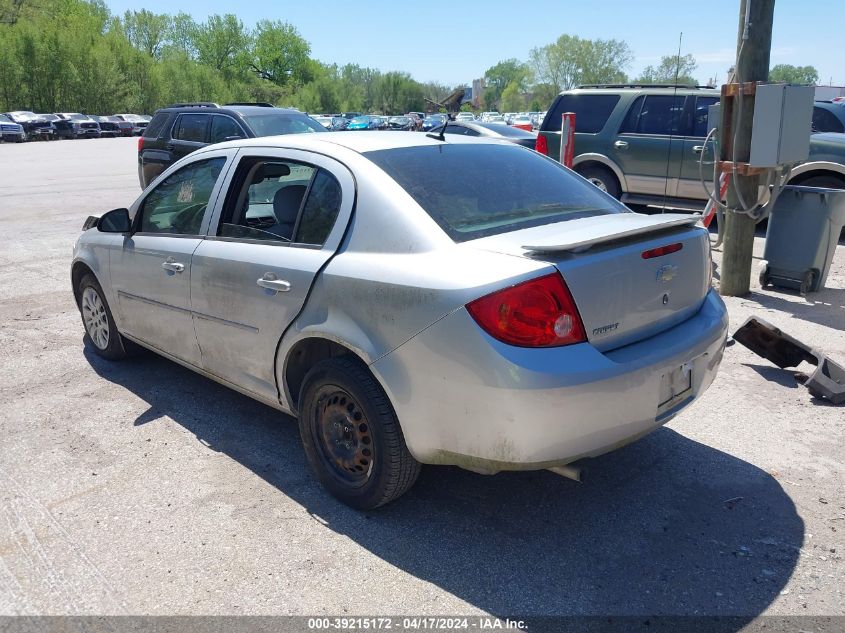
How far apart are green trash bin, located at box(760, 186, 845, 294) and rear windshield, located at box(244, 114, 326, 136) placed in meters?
7.25

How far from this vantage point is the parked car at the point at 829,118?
33.4 feet

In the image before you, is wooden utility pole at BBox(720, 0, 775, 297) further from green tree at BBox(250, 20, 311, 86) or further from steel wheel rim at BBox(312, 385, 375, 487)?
green tree at BBox(250, 20, 311, 86)

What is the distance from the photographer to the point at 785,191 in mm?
7188

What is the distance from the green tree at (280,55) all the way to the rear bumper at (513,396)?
116 metres

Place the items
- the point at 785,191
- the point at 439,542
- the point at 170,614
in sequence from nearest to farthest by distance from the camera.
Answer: the point at 170,614 < the point at 439,542 < the point at 785,191

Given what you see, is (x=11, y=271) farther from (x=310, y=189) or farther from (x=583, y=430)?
(x=583, y=430)

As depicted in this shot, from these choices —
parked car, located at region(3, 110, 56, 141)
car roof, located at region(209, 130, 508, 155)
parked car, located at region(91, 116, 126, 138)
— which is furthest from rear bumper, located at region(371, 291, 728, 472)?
parked car, located at region(91, 116, 126, 138)

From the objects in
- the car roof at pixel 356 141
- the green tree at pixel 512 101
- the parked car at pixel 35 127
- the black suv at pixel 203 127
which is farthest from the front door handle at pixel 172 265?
the green tree at pixel 512 101

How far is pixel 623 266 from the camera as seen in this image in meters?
3.02

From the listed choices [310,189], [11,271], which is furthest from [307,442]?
[11,271]

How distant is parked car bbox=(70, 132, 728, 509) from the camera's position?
2.80 metres

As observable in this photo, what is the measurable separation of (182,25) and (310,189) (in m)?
116

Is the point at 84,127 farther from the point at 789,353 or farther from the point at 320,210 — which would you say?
the point at 789,353

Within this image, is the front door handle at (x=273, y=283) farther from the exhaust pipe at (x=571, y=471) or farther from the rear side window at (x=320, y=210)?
the exhaust pipe at (x=571, y=471)
